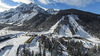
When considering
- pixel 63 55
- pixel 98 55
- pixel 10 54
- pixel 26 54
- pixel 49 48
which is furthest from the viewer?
pixel 49 48

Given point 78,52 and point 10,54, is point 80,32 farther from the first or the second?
point 10,54

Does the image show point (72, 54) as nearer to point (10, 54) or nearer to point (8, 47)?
point (10, 54)

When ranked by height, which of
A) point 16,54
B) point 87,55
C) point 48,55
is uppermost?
point 16,54

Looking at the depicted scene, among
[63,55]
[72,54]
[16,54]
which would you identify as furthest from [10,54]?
[72,54]

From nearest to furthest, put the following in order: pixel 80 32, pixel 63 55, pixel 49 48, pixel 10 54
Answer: pixel 10 54
pixel 63 55
pixel 49 48
pixel 80 32

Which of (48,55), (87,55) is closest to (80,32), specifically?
(87,55)

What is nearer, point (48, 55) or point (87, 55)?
point (48, 55)

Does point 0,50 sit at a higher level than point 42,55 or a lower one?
higher

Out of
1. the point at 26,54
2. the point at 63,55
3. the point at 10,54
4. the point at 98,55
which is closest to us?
the point at 26,54

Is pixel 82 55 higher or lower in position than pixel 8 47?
lower
